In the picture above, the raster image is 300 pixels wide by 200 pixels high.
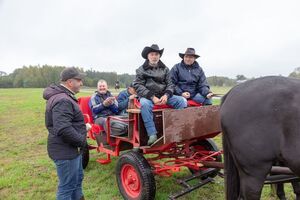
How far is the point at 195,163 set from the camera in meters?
4.16

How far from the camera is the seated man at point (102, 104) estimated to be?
524 cm

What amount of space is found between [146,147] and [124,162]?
44 centimetres

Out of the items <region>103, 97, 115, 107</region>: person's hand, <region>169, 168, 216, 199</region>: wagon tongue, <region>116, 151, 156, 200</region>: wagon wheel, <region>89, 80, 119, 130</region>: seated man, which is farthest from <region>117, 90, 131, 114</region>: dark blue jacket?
<region>169, 168, 216, 199</region>: wagon tongue

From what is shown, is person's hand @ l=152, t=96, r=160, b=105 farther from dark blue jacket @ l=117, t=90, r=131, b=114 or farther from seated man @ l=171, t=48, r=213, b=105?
dark blue jacket @ l=117, t=90, r=131, b=114

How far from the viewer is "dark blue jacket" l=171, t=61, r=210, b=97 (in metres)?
4.91

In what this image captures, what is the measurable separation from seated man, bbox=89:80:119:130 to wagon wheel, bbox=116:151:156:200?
1.15 meters

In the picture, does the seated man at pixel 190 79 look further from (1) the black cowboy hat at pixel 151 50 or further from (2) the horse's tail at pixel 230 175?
(2) the horse's tail at pixel 230 175

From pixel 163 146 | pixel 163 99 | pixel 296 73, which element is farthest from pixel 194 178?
pixel 296 73

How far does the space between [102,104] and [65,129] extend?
7.30 feet

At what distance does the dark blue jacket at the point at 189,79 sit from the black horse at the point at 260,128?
2.03m

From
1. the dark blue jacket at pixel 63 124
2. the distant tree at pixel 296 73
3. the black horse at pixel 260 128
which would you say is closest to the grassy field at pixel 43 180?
the dark blue jacket at pixel 63 124

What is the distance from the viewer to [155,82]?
449 centimetres

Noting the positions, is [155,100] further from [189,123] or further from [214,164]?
[214,164]

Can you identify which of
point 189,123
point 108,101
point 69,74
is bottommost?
point 189,123
